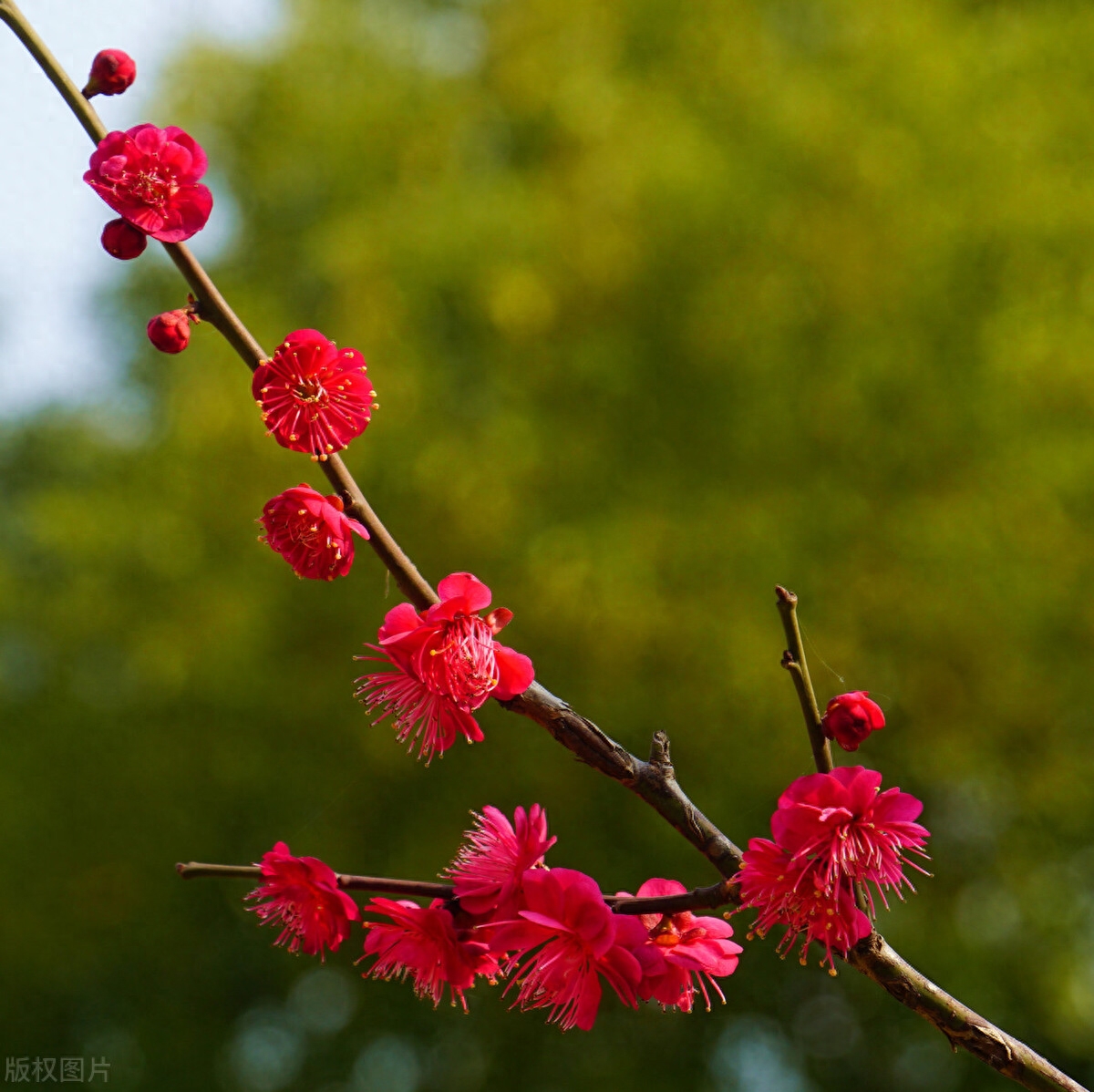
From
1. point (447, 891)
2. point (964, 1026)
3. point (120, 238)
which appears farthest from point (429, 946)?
point (120, 238)

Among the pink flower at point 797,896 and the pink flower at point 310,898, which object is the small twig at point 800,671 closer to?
the pink flower at point 797,896

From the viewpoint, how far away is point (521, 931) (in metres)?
0.55

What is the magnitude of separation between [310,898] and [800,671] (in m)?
0.29

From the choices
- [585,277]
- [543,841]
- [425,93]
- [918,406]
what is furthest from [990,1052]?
[425,93]

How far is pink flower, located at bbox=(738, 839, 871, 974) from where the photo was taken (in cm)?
52

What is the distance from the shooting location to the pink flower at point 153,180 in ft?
1.93

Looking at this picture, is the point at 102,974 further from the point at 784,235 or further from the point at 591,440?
the point at 784,235

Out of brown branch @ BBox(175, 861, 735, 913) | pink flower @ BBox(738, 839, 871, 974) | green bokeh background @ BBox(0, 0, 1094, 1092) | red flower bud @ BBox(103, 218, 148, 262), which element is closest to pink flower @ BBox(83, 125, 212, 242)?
red flower bud @ BBox(103, 218, 148, 262)

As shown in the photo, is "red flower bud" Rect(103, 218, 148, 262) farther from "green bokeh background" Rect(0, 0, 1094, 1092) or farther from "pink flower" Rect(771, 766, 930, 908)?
"green bokeh background" Rect(0, 0, 1094, 1092)

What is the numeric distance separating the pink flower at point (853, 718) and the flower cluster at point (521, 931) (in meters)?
0.13

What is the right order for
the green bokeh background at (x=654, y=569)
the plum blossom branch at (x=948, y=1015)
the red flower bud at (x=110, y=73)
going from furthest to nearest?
the green bokeh background at (x=654, y=569) < the red flower bud at (x=110, y=73) < the plum blossom branch at (x=948, y=1015)

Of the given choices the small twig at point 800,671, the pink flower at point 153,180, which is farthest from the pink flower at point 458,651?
the pink flower at point 153,180

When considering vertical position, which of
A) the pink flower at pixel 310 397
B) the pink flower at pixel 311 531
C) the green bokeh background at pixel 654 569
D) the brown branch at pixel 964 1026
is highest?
the pink flower at pixel 310 397

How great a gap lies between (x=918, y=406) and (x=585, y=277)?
3.01 ft
